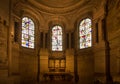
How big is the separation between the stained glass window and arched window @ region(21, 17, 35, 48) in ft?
6.38

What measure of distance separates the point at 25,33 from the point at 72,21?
4138 millimetres

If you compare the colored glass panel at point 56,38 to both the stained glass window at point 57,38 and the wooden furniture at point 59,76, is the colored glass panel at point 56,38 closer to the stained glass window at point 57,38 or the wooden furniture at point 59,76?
the stained glass window at point 57,38

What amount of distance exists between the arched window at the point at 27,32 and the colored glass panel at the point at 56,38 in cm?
194

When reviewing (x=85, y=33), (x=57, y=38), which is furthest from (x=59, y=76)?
(x=85, y=33)

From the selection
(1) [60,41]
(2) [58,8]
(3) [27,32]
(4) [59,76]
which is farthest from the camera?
(1) [60,41]

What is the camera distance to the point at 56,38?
56.2 ft

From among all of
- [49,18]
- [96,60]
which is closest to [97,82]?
[96,60]

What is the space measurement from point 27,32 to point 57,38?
2820mm

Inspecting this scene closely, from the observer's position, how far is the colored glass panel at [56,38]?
667 inches

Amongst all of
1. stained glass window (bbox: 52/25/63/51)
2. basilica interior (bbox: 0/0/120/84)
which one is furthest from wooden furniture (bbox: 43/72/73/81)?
stained glass window (bbox: 52/25/63/51)

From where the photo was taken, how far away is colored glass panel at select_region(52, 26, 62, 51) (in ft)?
55.6

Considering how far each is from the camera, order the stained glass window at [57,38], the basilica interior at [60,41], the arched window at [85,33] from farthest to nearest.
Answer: the stained glass window at [57,38], the arched window at [85,33], the basilica interior at [60,41]

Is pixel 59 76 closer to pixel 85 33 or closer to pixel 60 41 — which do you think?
pixel 60 41

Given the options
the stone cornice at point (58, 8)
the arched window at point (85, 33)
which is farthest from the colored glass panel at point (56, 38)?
the arched window at point (85, 33)
